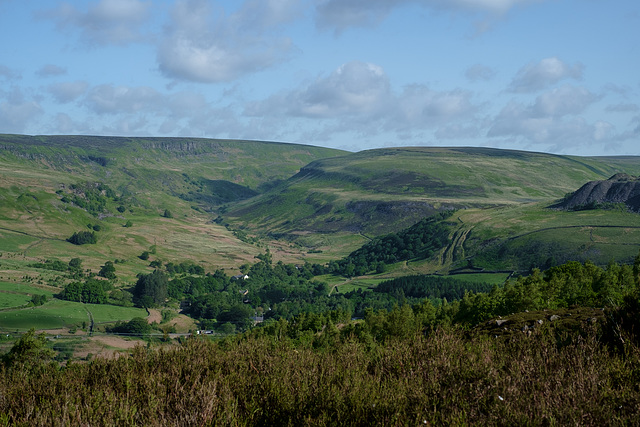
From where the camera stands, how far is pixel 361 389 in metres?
20.0

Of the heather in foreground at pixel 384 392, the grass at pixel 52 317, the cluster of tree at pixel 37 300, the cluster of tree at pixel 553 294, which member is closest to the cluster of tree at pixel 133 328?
the grass at pixel 52 317

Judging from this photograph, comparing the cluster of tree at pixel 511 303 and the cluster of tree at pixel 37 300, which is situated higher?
the cluster of tree at pixel 511 303

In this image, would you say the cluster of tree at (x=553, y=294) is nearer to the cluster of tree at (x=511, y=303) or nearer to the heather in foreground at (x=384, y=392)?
the cluster of tree at (x=511, y=303)

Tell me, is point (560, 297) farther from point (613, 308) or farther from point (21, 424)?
point (21, 424)

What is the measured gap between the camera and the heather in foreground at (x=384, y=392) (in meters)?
17.5

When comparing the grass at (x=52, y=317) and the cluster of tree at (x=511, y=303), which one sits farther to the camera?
the grass at (x=52, y=317)


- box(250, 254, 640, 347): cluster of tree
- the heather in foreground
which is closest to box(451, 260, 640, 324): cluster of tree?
box(250, 254, 640, 347): cluster of tree

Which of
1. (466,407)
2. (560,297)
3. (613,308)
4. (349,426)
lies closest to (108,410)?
(349,426)

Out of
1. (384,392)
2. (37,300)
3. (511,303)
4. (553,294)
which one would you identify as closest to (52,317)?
(37,300)

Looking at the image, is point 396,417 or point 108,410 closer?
point 396,417

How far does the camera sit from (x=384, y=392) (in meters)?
19.6

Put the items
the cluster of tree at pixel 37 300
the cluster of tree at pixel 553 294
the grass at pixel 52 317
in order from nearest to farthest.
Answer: the cluster of tree at pixel 553 294 → the grass at pixel 52 317 → the cluster of tree at pixel 37 300

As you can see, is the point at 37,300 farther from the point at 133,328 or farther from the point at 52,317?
the point at 133,328

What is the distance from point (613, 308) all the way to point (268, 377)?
17.9 meters
